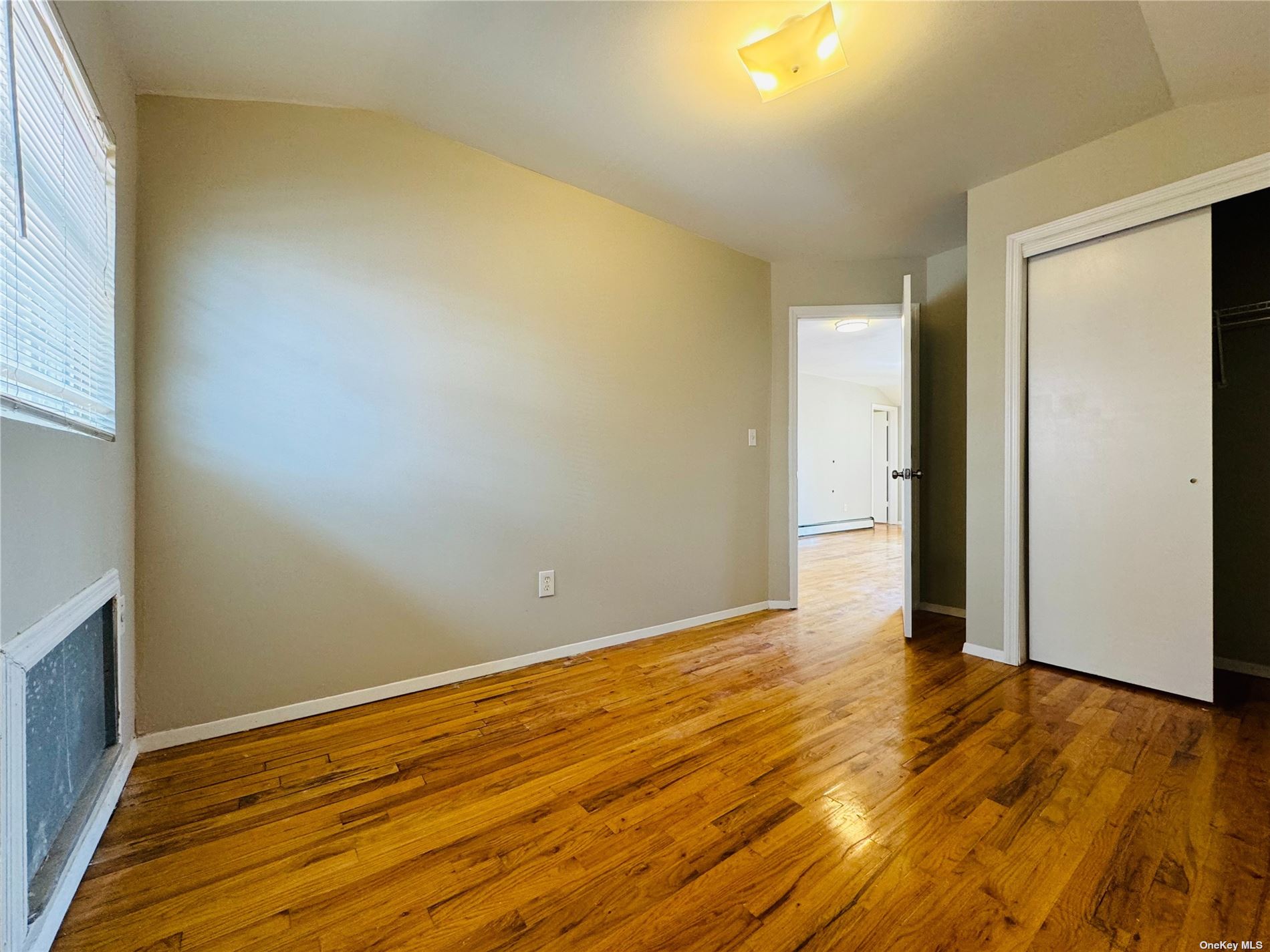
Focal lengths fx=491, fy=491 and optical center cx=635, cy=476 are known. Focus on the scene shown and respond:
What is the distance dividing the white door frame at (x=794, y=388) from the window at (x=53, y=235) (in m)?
3.06

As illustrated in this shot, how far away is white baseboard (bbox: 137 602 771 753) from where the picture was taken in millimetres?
1626

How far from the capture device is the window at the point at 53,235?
0.91 m

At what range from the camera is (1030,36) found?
1.50 m

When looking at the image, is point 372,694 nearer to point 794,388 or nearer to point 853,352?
point 794,388

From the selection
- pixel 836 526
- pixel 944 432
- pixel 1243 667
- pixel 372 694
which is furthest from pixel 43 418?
pixel 836 526

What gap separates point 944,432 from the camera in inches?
123

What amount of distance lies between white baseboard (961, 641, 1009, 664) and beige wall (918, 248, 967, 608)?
77 centimetres

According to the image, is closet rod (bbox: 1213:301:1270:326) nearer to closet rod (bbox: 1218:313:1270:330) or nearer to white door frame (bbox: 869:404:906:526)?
closet rod (bbox: 1218:313:1270:330)

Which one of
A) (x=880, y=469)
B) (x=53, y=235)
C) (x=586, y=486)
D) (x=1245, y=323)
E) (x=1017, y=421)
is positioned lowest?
(x=586, y=486)

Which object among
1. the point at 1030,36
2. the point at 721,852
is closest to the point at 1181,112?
the point at 1030,36

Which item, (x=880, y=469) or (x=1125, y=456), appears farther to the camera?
(x=880, y=469)

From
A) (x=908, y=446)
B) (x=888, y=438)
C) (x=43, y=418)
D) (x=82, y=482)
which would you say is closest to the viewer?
(x=43, y=418)

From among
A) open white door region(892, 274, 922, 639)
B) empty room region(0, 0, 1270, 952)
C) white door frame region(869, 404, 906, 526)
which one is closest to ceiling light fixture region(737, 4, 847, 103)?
empty room region(0, 0, 1270, 952)

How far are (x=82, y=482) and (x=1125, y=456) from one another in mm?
3443
